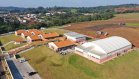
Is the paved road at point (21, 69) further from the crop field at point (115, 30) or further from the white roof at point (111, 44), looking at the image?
the crop field at point (115, 30)

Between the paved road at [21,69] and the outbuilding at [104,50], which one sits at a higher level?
the outbuilding at [104,50]

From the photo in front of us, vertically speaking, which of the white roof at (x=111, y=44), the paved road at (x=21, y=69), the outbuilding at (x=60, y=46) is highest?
the white roof at (x=111, y=44)

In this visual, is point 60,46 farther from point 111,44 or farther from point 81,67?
point 111,44

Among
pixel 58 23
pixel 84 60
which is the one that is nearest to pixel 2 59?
pixel 84 60

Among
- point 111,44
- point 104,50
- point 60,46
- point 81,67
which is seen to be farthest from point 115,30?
point 81,67

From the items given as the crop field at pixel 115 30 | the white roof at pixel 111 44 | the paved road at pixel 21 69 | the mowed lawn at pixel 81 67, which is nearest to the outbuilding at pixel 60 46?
the mowed lawn at pixel 81 67

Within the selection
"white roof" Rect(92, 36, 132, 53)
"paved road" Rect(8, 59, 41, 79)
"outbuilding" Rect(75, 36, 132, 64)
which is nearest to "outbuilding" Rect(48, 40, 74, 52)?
"outbuilding" Rect(75, 36, 132, 64)

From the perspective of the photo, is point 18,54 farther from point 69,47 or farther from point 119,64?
point 119,64

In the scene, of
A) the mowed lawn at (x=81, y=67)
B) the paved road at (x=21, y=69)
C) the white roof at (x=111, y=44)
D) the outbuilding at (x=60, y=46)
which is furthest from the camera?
the outbuilding at (x=60, y=46)
